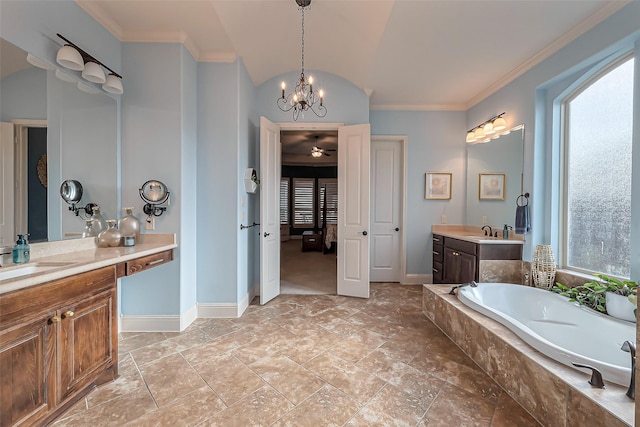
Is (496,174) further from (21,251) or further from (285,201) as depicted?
(285,201)

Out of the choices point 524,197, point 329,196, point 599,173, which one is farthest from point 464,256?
point 329,196

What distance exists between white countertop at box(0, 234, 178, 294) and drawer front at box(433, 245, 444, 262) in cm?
341

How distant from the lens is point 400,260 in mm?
4043

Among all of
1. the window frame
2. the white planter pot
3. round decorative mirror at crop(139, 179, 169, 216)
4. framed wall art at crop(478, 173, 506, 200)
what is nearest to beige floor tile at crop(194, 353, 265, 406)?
round decorative mirror at crop(139, 179, 169, 216)

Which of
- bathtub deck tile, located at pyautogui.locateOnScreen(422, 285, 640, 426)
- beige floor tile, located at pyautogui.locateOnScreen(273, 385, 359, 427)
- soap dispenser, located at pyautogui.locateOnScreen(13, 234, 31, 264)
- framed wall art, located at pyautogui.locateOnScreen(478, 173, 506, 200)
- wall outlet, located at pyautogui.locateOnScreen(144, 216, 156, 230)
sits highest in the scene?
framed wall art, located at pyautogui.locateOnScreen(478, 173, 506, 200)

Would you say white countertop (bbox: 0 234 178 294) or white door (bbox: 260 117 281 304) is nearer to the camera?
white countertop (bbox: 0 234 178 294)

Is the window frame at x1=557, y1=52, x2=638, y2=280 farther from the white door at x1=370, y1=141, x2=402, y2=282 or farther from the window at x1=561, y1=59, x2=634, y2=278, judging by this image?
the white door at x1=370, y1=141, x2=402, y2=282

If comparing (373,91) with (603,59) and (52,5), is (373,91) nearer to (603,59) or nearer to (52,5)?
(603,59)

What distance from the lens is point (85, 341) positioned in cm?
153

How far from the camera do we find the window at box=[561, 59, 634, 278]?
6.89 ft

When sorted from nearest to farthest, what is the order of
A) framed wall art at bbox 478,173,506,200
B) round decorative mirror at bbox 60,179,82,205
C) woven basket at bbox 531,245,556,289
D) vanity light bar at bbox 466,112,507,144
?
1. round decorative mirror at bbox 60,179,82,205
2. woven basket at bbox 531,245,556,289
3. vanity light bar at bbox 466,112,507,144
4. framed wall art at bbox 478,173,506,200

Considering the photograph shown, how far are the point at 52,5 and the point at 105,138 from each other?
943 millimetres

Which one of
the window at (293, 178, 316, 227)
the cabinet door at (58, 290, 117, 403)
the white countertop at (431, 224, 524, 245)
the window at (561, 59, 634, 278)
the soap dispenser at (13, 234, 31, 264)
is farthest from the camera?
the window at (293, 178, 316, 227)

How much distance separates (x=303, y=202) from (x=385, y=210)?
198 inches
